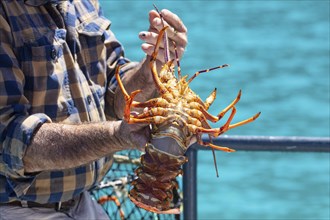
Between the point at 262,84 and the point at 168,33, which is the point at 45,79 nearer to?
the point at 168,33

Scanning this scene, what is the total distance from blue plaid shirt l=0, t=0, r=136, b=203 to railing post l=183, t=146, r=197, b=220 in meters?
0.55

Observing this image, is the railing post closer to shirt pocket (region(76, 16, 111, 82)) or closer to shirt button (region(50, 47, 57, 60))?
Answer: shirt pocket (region(76, 16, 111, 82))

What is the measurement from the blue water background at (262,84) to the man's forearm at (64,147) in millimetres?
5182

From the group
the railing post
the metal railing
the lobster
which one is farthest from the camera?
the railing post

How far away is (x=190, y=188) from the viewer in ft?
12.1

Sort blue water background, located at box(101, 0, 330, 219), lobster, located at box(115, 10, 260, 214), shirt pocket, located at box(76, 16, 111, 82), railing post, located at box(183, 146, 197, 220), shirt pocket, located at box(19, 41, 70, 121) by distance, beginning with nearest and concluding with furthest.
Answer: lobster, located at box(115, 10, 260, 214)
shirt pocket, located at box(19, 41, 70, 121)
shirt pocket, located at box(76, 16, 111, 82)
railing post, located at box(183, 146, 197, 220)
blue water background, located at box(101, 0, 330, 219)

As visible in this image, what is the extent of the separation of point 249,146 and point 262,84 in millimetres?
6775

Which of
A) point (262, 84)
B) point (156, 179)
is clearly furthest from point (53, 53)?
point (262, 84)

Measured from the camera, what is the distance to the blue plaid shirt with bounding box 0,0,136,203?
9.13ft

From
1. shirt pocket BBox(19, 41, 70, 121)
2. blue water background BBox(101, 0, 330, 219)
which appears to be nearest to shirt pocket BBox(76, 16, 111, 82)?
shirt pocket BBox(19, 41, 70, 121)

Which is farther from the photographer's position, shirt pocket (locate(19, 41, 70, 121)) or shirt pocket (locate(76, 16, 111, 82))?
shirt pocket (locate(76, 16, 111, 82))

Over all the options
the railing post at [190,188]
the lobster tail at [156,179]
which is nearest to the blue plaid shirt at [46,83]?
the lobster tail at [156,179]

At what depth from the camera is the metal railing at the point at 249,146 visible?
356 centimetres

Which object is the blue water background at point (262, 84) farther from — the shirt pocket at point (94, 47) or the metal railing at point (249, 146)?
the shirt pocket at point (94, 47)
